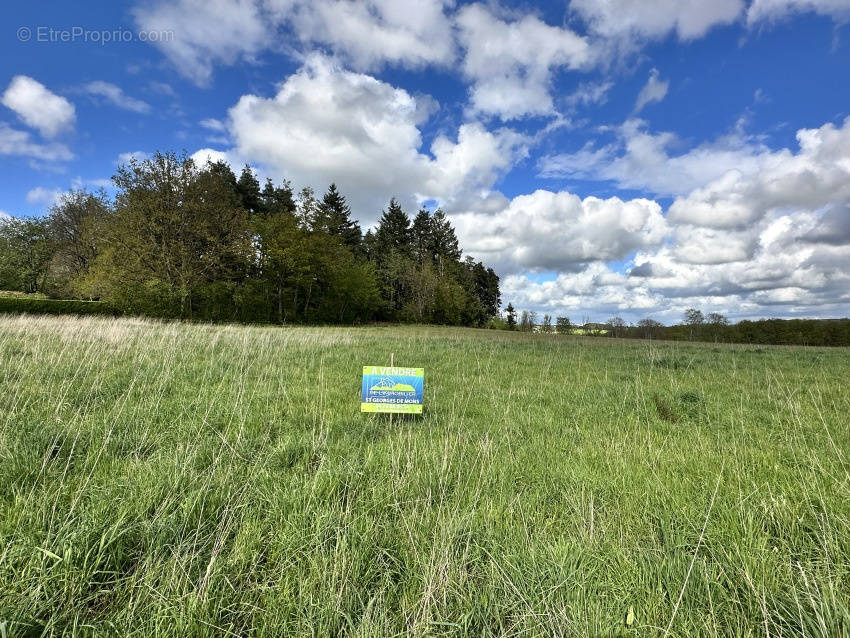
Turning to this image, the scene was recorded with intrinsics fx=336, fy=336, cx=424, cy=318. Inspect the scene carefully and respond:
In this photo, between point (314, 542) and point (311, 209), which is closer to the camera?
point (314, 542)

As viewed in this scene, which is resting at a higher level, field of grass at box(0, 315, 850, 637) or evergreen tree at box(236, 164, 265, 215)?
evergreen tree at box(236, 164, 265, 215)

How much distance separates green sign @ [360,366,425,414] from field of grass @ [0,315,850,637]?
36 centimetres

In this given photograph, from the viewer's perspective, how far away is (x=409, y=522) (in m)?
2.32

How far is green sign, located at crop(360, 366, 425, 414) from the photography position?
13.7 ft

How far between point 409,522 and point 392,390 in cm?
199

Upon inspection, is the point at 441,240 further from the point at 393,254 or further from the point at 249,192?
the point at 249,192

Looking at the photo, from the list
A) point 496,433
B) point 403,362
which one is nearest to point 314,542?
point 496,433

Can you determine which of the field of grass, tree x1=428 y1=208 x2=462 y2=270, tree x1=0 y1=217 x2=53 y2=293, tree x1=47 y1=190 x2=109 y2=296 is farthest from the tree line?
tree x1=0 y1=217 x2=53 y2=293

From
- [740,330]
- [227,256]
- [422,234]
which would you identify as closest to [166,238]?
[227,256]

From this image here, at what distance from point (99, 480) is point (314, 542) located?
201 cm

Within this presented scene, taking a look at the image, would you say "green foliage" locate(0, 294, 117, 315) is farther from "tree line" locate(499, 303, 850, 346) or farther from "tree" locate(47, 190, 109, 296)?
"tree line" locate(499, 303, 850, 346)

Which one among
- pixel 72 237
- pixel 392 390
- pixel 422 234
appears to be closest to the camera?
pixel 392 390

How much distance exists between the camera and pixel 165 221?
23656 mm

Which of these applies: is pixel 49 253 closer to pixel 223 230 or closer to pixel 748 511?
pixel 223 230
